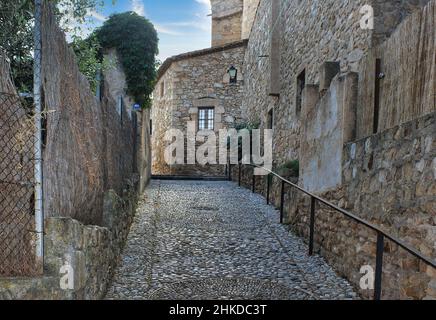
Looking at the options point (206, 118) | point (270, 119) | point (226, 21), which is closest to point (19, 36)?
point (270, 119)

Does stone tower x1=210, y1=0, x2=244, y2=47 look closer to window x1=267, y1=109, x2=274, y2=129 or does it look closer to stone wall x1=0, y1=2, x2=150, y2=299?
window x1=267, y1=109, x2=274, y2=129

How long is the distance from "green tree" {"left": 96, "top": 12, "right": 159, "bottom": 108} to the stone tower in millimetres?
12024

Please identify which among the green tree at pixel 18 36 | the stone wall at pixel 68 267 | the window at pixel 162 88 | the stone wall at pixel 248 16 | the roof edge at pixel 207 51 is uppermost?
the stone wall at pixel 248 16

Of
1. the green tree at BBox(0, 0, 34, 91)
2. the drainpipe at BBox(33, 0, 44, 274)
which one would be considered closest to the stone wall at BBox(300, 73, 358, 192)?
the drainpipe at BBox(33, 0, 44, 274)

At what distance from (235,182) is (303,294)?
870cm

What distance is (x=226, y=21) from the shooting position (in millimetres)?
21906

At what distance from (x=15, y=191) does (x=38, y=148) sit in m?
0.31

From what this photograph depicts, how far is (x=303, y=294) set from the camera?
3.74m

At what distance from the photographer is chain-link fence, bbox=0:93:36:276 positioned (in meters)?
2.47

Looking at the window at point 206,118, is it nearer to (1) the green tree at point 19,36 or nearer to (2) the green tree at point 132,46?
(2) the green tree at point 132,46

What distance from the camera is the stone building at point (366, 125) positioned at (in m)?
2.88

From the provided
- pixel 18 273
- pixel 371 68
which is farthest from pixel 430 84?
pixel 18 273

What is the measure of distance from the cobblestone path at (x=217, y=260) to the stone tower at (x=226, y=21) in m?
16.1

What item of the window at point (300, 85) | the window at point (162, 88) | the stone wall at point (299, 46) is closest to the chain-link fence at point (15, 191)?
the stone wall at point (299, 46)
